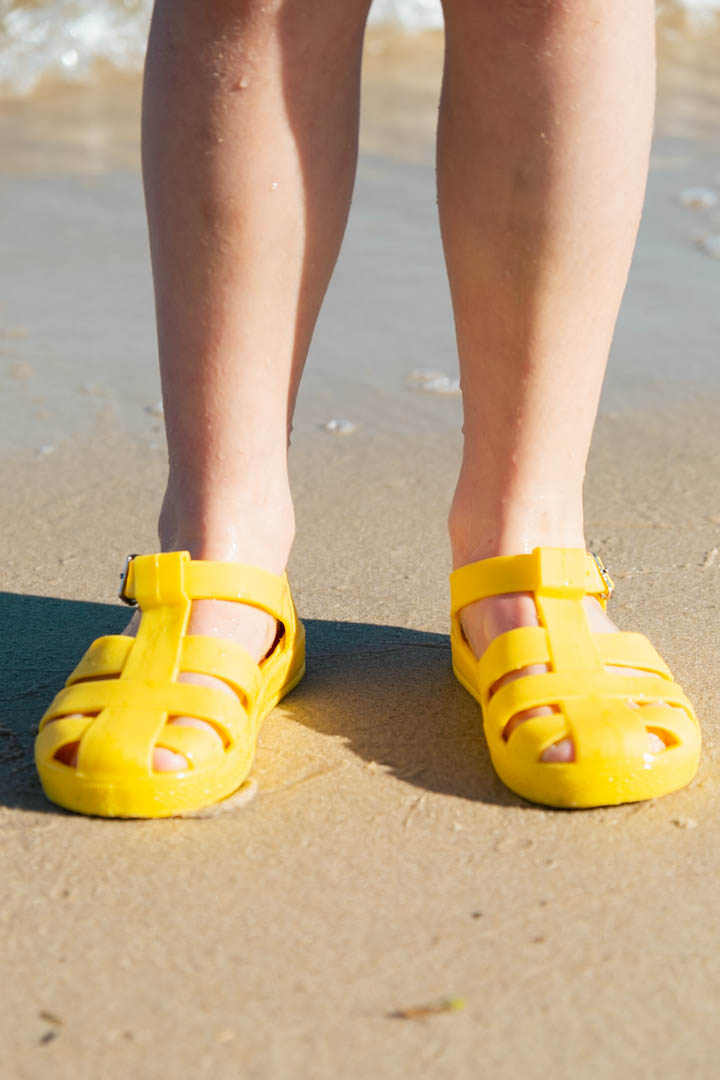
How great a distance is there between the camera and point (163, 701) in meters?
1.31

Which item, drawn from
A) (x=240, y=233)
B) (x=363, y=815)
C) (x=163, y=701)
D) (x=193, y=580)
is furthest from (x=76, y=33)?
(x=363, y=815)

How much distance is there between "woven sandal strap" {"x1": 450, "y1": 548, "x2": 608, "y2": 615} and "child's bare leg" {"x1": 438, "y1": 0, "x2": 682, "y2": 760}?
0.06ft

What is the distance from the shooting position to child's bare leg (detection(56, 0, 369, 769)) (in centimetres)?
135

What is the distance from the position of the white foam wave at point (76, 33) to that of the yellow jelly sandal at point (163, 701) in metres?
4.22

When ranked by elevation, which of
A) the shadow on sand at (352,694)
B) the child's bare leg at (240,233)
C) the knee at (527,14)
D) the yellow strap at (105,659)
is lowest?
the shadow on sand at (352,694)

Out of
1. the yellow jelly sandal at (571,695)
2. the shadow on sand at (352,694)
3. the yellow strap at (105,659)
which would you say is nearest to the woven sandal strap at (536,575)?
the yellow jelly sandal at (571,695)

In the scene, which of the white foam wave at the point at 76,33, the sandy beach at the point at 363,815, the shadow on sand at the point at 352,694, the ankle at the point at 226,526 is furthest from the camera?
the white foam wave at the point at 76,33

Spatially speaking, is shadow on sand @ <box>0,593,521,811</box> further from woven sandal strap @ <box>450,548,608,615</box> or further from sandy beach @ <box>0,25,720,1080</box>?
woven sandal strap @ <box>450,548,608,615</box>

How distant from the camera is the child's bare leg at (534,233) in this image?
1.34m

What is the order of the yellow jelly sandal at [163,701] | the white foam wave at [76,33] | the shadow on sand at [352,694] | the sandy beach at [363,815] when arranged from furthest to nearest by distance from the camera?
the white foam wave at [76,33] < the shadow on sand at [352,694] < the yellow jelly sandal at [163,701] < the sandy beach at [363,815]

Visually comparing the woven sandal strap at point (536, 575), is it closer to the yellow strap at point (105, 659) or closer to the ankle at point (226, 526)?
the ankle at point (226, 526)

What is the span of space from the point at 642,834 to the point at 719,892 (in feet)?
0.35

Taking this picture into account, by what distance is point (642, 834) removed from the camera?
1.22m

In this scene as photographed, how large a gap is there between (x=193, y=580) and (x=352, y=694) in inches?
9.9
